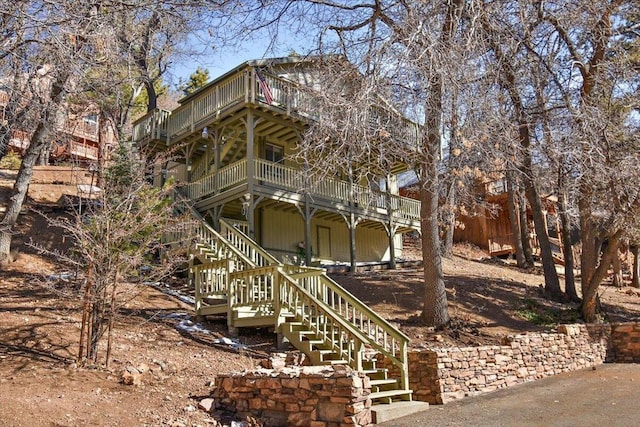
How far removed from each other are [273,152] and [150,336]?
1187 cm

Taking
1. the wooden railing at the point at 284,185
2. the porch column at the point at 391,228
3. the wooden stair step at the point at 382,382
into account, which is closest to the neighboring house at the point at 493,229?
the porch column at the point at 391,228

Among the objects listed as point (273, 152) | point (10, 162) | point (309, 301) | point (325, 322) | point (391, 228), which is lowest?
point (325, 322)

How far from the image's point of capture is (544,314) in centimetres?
1593

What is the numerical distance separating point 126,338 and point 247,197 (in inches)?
313

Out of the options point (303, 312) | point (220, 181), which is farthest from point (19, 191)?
point (303, 312)

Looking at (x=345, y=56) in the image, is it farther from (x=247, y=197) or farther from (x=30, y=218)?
(x=30, y=218)

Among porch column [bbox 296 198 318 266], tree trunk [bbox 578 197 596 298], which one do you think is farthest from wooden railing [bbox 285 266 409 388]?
tree trunk [bbox 578 197 596 298]

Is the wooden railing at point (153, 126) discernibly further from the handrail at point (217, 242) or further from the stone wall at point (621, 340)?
the stone wall at point (621, 340)

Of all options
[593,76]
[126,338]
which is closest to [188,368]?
[126,338]

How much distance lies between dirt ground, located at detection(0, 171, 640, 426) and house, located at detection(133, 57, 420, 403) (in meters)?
0.91

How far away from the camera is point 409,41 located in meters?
8.77

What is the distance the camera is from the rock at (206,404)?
7.39m

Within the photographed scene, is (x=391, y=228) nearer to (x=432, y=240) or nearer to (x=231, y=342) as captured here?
(x=432, y=240)

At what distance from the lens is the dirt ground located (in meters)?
6.84
